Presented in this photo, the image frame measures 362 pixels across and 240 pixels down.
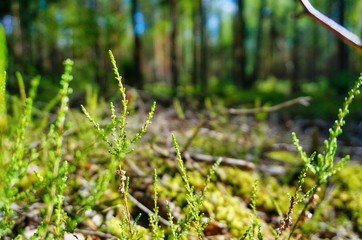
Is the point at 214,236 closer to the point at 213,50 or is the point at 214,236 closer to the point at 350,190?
the point at 350,190

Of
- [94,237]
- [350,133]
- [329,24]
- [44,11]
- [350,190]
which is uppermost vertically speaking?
[44,11]

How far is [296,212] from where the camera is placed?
74.9 inches

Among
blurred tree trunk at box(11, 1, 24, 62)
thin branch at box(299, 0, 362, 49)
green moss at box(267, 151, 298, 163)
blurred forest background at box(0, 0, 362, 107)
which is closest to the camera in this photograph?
thin branch at box(299, 0, 362, 49)

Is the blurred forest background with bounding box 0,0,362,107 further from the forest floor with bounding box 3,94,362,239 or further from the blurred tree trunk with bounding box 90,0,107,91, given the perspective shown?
the forest floor with bounding box 3,94,362,239

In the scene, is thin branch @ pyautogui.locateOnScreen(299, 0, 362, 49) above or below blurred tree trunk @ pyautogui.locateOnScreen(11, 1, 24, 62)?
below

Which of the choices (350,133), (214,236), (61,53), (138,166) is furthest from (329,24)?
(61,53)

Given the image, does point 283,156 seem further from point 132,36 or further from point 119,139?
point 132,36

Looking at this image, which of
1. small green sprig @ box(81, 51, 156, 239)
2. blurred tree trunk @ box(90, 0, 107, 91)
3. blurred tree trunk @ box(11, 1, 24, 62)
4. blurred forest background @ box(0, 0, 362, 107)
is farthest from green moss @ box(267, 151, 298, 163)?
blurred tree trunk @ box(11, 1, 24, 62)

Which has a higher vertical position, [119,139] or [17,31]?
[17,31]

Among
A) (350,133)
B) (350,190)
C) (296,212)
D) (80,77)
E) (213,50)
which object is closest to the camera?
(296,212)

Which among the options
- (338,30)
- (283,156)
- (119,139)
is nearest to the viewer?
(338,30)

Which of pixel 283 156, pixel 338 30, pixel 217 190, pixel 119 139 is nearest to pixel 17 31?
pixel 283 156

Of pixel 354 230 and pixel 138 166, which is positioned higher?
pixel 138 166

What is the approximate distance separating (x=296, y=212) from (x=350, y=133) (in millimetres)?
3986
